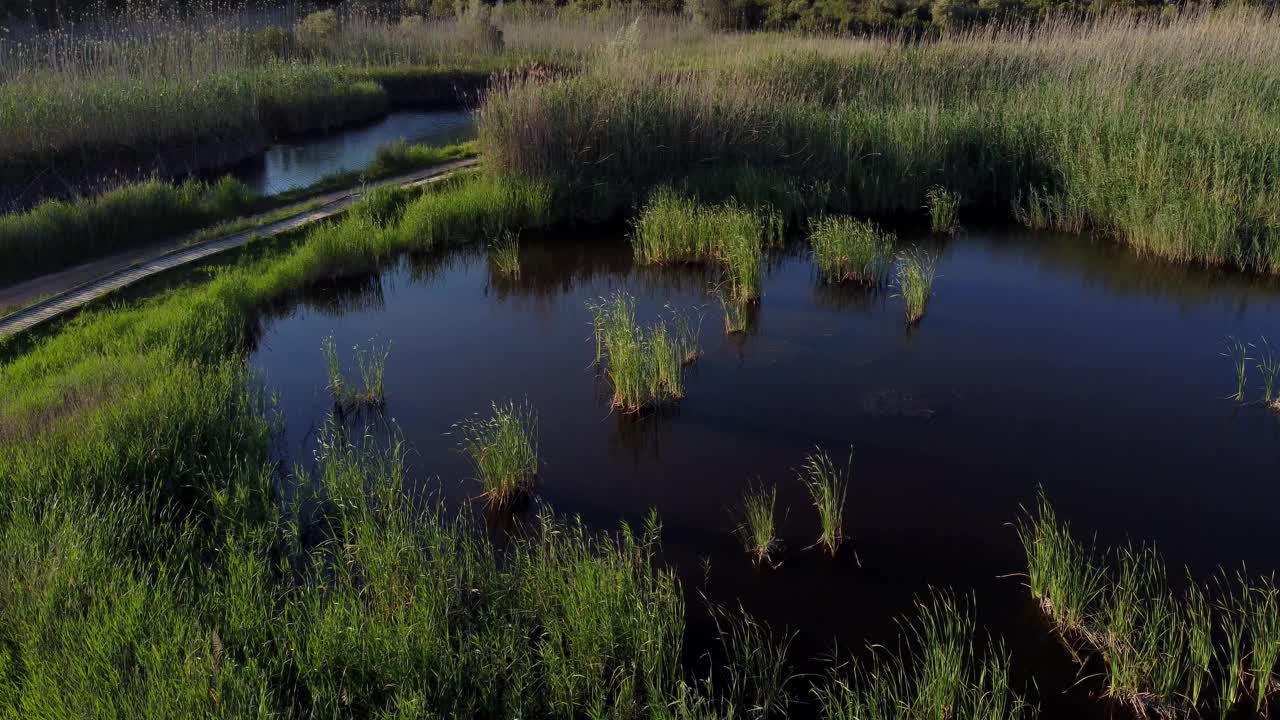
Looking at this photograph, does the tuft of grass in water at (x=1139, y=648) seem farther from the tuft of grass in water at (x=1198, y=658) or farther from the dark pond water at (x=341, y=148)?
the dark pond water at (x=341, y=148)

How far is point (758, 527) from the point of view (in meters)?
4.92

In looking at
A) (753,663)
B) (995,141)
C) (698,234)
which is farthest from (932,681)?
(995,141)

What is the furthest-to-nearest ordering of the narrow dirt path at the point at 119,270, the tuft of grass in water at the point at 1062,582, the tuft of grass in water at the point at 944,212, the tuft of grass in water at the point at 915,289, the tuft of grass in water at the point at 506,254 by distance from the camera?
the tuft of grass in water at the point at 944,212
the tuft of grass in water at the point at 506,254
the tuft of grass in water at the point at 915,289
the narrow dirt path at the point at 119,270
the tuft of grass in water at the point at 1062,582

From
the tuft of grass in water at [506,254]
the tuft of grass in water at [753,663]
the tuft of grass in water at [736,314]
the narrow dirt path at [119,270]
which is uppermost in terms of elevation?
the narrow dirt path at [119,270]

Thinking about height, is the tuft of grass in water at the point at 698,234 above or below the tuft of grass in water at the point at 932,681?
above

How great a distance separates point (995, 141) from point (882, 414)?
6.90 m

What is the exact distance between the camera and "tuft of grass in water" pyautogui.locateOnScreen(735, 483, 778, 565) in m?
4.91

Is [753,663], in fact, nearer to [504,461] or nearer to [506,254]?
[504,461]

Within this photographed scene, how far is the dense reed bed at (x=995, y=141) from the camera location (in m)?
9.79

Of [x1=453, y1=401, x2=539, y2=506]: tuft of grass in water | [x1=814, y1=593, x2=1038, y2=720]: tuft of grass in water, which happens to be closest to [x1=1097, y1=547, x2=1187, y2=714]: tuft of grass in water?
[x1=814, y1=593, x2=1038, y2=720]: tuft of grass in water

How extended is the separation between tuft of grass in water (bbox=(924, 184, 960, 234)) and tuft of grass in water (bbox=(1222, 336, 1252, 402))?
3.58m

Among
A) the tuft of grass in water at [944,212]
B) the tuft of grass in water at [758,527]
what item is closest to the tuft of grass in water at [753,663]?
the tuft of grass in water at [758,527]

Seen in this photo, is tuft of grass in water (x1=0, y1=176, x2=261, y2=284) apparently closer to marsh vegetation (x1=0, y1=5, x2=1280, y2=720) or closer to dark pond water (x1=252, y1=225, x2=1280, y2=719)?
marsh vegetation (x1=0, y1=5, x2=1280, y2=720)

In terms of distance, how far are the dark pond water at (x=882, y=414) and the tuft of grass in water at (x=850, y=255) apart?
0.73ft
